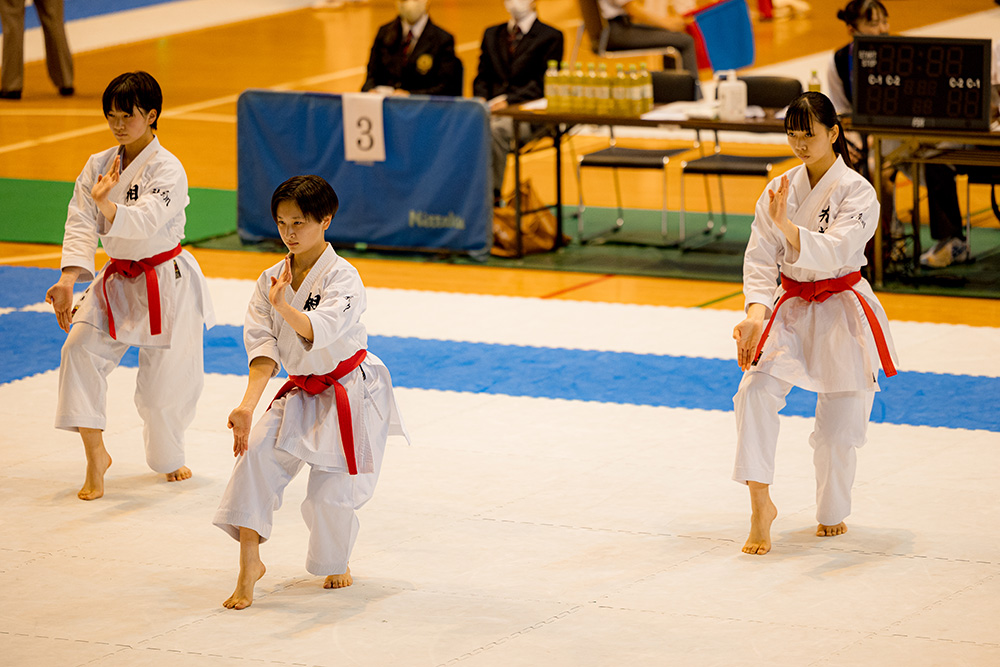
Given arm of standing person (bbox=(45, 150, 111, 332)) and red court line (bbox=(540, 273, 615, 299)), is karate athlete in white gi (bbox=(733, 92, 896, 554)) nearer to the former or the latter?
arm of standing person (bbox=(45, 150, 111, 332))

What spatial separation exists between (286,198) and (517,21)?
635cm

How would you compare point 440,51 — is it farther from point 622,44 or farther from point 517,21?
point 622,44

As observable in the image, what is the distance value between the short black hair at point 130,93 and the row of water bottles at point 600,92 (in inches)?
169

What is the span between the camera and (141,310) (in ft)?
18.6

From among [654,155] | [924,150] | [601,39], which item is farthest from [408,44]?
[924,150]

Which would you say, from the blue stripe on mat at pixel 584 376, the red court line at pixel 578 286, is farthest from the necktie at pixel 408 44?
the blue stripe on mat at pixel 584 376

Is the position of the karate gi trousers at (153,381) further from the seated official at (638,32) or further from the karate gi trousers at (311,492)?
the seated official at (638,32)

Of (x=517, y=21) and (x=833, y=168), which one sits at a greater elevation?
(x=517, y=21)

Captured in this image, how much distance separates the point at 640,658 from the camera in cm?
419

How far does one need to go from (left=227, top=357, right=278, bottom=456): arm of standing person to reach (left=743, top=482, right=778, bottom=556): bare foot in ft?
5.42

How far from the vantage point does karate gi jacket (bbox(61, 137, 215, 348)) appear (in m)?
5.61

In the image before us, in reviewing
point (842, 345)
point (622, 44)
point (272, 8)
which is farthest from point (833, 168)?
point (272, 8)

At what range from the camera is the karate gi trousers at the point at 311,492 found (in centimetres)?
450

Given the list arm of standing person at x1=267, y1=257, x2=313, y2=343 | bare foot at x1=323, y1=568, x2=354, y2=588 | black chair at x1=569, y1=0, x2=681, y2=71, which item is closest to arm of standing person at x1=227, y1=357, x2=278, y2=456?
arm of standing person at x1=267, y1=257, x2=313, y2=343
